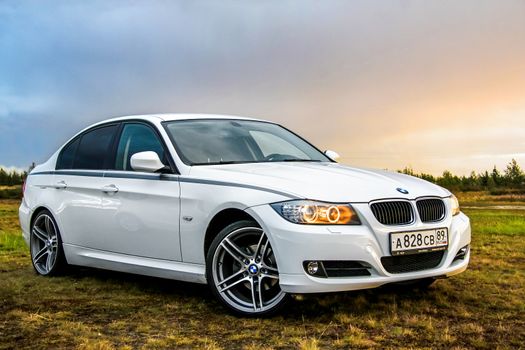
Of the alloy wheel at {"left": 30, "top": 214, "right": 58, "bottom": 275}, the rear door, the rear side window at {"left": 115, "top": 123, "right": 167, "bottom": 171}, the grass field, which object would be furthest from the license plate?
the alloy wheel at {"left": 30, "top": 214, "right": 58, "bottom": 275}

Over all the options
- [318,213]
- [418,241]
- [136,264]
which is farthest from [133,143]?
[418,241]

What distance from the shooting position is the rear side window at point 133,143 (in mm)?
6562

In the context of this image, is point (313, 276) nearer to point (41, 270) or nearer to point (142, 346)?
point (142, 346)

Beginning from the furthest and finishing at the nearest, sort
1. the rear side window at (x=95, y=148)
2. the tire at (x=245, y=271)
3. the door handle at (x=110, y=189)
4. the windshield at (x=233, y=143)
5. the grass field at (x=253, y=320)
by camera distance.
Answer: the rear side window at (x=95, y=148)
the door handle at (x=110, y=189)
the windshield at (x=233, y=143)
the tire at (x=245, y=271)
the grass field at (x=253, y=320)

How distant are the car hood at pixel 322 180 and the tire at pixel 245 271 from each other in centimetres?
41

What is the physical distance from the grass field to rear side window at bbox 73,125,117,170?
4.30 feet

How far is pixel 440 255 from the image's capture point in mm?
5570

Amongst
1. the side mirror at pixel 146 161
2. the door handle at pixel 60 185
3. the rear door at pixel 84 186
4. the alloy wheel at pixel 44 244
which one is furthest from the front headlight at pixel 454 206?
the alloy wheel at pixel 44 244

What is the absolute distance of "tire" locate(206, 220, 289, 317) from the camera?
525cm

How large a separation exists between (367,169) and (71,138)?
3.80 m

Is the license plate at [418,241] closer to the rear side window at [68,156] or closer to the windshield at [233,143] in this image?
the windshield at [233,143]

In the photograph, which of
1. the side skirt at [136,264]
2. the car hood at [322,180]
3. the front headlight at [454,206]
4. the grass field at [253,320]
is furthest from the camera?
the front headlight at [454,206]

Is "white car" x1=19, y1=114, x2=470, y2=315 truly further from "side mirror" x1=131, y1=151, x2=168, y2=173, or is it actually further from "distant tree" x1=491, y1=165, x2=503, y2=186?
"distant tree" x1=491, y1=165, x2=503, y2=186

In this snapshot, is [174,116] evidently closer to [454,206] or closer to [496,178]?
[454,206]
